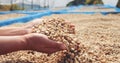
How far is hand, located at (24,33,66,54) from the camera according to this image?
5.84ft

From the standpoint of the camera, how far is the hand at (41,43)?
5.84 ft

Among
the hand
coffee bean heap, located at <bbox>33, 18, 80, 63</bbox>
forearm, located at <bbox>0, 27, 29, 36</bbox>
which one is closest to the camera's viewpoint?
the hand

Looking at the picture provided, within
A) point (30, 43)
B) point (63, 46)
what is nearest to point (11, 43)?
point (30, 43)

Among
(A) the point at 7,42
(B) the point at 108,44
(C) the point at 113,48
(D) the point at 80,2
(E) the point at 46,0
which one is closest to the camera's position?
(A) the point at 7,42

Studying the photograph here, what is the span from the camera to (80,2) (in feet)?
79.7

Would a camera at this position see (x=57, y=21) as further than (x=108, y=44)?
No

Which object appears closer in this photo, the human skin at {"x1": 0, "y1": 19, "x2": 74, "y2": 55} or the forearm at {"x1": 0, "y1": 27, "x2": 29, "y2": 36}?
the human skin at {"x1": 0, "y1": 19, "x2": 74, "y2": 55}

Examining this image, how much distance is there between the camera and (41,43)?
5.85 feet

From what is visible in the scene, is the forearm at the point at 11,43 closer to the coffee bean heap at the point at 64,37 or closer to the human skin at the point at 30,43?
the human skin at the point at 30,43

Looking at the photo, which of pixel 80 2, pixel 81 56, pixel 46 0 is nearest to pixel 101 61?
pixel 81 56

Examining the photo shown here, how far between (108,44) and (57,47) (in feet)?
3.71

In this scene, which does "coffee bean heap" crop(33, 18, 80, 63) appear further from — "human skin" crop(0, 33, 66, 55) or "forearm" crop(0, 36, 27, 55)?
"forearm" crop(0, 36, 27, 55)

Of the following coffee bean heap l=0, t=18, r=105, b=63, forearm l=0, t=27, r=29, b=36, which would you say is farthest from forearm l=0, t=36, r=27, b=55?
forearm l=0, t=27, r=29, b=36

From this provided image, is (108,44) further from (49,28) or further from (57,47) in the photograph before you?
(57,47)
